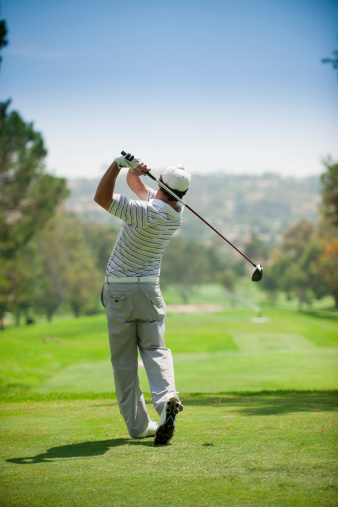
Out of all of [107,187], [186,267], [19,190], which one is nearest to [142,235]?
[107,187]

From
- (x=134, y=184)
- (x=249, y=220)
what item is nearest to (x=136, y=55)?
(x=134, y=184)

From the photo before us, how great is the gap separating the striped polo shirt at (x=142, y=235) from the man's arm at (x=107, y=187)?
4 cm

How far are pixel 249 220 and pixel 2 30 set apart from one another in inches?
3163

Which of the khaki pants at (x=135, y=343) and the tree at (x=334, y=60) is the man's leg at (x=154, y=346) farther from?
the tree at (x=334, y=60)

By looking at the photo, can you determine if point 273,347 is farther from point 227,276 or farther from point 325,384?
point 227,276

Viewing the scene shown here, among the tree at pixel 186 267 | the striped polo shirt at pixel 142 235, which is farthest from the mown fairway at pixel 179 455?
the tree at pixel 186 267

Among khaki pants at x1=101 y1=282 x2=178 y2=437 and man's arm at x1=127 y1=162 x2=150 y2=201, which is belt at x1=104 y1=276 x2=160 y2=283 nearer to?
khaki pants at x1=101 y1=282 x2=178 y2=437

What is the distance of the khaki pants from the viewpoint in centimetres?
400

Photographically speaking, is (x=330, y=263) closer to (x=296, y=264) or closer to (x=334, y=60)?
(x=296, y=264)

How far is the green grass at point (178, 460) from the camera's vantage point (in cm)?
260

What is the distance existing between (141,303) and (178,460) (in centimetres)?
113

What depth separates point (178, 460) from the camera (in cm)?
319

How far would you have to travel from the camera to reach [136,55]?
103 feet

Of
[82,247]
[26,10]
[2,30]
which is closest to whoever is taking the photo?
[26,10]
